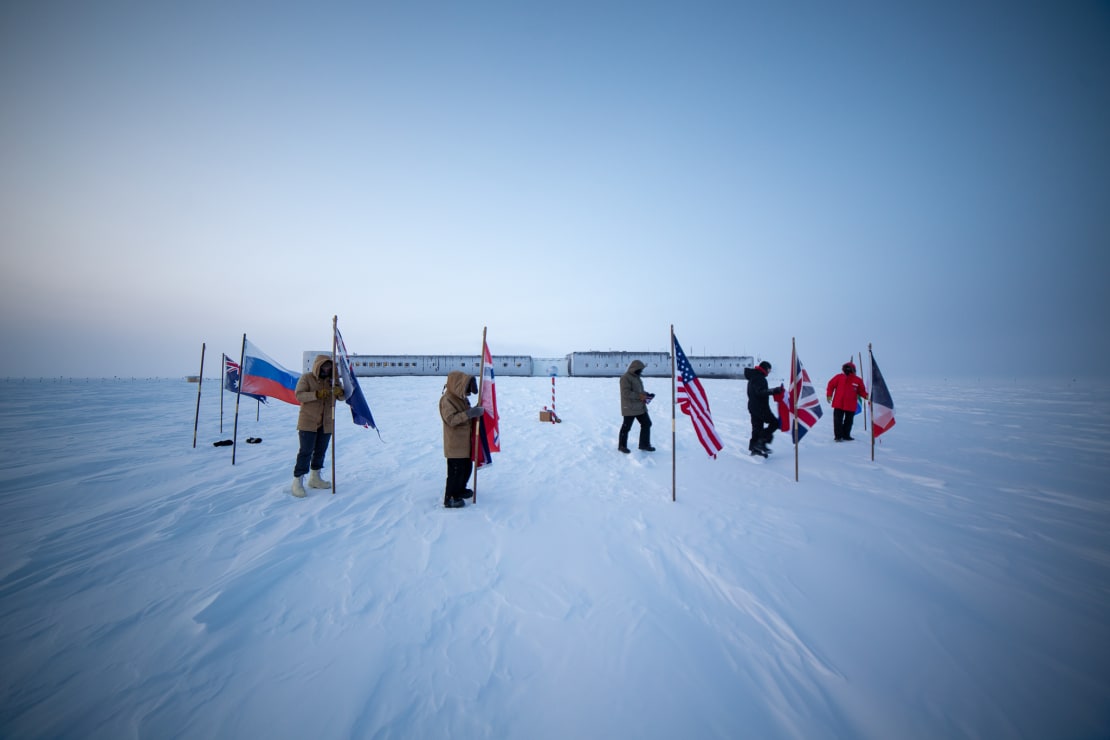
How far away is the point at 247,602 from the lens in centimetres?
354

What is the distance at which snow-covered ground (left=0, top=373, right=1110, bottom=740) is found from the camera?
2.51 metres

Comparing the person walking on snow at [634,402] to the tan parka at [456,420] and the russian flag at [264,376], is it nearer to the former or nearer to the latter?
the tan parka at [456,420]

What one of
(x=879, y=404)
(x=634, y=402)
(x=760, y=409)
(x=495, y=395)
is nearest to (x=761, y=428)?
(x=760, y=409)

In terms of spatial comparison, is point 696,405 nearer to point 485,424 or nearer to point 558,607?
point 485,424

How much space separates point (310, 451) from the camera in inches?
247

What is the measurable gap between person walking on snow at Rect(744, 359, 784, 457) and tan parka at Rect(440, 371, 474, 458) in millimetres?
6499

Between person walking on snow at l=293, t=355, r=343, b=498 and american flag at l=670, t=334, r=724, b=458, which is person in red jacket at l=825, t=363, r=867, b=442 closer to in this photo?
american flag at l=670, t=334, r=724, b=458

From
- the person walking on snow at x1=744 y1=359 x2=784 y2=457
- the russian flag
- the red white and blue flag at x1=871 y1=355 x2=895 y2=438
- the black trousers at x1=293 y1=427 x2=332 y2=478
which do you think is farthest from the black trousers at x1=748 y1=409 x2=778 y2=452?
the russian flag

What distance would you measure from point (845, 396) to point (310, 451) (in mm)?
12657

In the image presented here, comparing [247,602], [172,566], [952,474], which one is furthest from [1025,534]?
[172,566]

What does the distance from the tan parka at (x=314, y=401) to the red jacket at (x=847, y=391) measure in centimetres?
1183

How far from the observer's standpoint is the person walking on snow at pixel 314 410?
20.1ft

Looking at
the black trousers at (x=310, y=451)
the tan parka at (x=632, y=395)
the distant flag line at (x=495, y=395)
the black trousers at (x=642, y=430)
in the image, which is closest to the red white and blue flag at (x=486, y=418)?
the distant flag line at (x=495, y=395)

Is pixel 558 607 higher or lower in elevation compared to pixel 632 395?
lower
